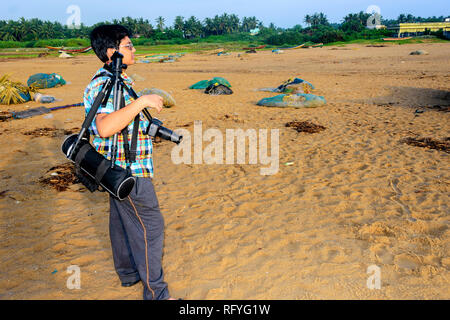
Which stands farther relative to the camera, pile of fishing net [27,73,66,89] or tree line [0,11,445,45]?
tree line [0,11,445,45]

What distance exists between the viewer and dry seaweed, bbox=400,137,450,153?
18.9 feet

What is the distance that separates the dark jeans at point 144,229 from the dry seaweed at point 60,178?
108 inches

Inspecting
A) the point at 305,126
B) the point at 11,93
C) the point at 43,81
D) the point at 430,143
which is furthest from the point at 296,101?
the point at 43,81

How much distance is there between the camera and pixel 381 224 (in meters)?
3.41

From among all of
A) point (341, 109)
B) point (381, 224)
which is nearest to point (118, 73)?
point (381, 224)

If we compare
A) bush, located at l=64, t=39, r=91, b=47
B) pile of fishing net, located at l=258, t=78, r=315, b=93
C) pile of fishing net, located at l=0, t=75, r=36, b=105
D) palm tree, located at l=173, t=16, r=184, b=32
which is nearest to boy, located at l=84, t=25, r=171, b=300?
pile of fishing net, located at l=258, t=78, r=315, b=93

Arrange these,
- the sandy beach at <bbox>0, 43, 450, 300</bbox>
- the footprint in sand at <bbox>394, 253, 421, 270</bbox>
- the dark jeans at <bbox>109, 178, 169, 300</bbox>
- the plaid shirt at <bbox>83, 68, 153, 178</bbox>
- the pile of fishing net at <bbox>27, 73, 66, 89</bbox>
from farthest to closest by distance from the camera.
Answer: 1. the pile of fishing net at <bbox>27, 73, 66, 89</bbox>
2. the footprint in sand at <bbox>394, 253, 421, 270</bbox>
3. the sandy beach at <bbox>0, 43, 450, 300</bbox>
4. the dark jeans at <bbox>109, 178, 169, 300</bbox>
5. the plaid shirt at <bbox>83, 68, 153, 178</bbox>

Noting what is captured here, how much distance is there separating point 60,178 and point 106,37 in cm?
358

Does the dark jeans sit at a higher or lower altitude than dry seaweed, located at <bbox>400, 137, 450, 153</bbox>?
higher

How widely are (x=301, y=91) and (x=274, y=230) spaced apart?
8.39 metres

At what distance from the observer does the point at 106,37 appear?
6.40 feet

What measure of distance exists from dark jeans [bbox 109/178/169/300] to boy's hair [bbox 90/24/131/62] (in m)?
0.84

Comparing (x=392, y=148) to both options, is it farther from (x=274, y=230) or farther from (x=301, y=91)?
(x=301, y=91)

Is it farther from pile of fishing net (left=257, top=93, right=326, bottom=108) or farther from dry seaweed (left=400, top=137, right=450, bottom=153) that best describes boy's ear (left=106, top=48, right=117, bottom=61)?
pile of fishing net (left=257, top=93, right=326, bottom=108)
